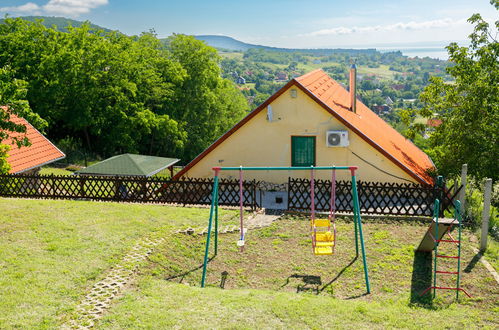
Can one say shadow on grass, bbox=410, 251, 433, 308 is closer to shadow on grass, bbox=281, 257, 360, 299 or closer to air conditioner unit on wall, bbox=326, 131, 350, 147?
shadow on grass, bbox=281, 257, 360, 299

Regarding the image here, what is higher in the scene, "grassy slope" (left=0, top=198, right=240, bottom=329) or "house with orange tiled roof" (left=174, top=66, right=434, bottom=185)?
"house with orange tiled roof" (left=174, top=66, right=434, bottom=185)

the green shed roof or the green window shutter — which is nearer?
the green shed roof

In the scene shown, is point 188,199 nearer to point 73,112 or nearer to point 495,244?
point 495,244

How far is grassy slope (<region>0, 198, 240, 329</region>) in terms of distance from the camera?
8.86 meters

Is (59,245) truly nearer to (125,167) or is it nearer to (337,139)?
(125,167)

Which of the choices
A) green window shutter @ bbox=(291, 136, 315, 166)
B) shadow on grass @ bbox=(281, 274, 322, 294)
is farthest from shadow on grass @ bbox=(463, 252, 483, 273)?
green window shutter @ bbox=(291, 136, 315, 166)

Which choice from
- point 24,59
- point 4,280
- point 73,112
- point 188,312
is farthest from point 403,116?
point 24,59

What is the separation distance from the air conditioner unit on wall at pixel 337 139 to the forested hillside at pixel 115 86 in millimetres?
22536

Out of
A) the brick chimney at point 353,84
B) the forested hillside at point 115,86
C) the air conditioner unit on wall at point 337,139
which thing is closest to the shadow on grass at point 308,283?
the air conditioner unit on wall at point 337,139

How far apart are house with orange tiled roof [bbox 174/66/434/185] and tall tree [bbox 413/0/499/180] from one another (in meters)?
1.73

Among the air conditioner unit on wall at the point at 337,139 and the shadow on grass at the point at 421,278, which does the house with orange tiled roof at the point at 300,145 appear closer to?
the air conditioner unit on wall at the point at 337,139

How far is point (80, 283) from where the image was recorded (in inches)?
386

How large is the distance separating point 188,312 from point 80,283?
2.78 metres

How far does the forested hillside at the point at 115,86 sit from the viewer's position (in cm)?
3550
